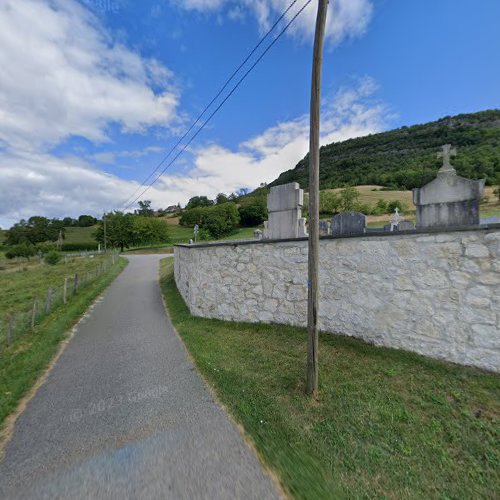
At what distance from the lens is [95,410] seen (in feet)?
12.0

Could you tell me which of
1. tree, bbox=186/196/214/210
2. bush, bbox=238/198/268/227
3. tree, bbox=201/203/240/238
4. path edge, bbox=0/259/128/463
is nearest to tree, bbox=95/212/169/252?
tree, bbox=201/203/240/238

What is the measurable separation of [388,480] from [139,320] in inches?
297

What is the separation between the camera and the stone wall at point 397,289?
3.85 meters

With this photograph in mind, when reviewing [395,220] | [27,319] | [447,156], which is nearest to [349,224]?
[447,156]

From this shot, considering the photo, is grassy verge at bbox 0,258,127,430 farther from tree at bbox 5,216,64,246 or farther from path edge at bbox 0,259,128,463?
tree at bbox 5,216,64,246

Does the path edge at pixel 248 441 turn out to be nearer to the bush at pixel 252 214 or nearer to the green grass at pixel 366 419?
the green grass at pixel 366 419

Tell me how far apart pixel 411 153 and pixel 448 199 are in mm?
81348

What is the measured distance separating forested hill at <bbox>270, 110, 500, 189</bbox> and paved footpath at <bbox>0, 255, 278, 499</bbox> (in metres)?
39.3

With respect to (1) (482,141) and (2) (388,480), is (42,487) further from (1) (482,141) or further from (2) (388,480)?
(1) (482,141)

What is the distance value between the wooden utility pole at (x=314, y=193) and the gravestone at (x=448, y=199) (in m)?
2.31

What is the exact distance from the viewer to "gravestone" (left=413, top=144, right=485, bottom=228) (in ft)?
13.2

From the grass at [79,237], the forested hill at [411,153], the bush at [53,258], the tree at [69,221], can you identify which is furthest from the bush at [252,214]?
the tree at [69,221]

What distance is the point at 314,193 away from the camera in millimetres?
3504

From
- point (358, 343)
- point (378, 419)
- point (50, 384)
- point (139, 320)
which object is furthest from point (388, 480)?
point (139, 320)
